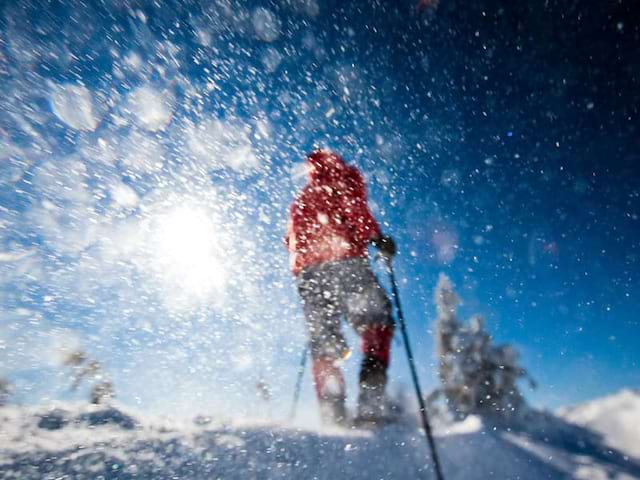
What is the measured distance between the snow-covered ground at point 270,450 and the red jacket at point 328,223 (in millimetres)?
2398

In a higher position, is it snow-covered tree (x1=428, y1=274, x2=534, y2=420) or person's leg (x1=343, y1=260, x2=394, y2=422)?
snow-covered tree (x1=428, y1=274, x2=534, y2=420)

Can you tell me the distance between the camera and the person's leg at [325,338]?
399 cm

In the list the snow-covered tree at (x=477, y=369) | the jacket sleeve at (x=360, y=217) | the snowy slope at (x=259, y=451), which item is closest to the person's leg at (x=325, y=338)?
the jacket sleeve at (x=360, y=217)

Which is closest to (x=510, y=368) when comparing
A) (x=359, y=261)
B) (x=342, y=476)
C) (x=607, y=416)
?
(x=607, y=416)

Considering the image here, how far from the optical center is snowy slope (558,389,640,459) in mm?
3375

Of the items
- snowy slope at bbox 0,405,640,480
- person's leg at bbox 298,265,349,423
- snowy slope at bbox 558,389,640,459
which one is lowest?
snowy slope at bbox 0,405,640,480

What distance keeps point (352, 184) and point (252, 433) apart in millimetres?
3682

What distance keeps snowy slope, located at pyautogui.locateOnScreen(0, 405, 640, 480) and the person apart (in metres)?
1.27

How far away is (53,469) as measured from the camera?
1.69 meters

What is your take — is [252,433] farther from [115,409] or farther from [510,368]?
[510,368]

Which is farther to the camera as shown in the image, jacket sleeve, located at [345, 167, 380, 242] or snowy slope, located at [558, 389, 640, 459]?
jacket sleeve, located at [345, 167, 380, 242]

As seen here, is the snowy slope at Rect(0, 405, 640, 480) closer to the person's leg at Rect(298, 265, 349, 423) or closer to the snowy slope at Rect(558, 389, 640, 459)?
the snowy slope at Rect(558, 389, 640, 459)

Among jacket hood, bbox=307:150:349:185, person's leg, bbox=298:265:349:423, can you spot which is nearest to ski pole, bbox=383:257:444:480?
person's leg, bbox=298:265:349:423

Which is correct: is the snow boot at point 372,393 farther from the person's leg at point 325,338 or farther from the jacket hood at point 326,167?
the jacket hood at point 326,167
